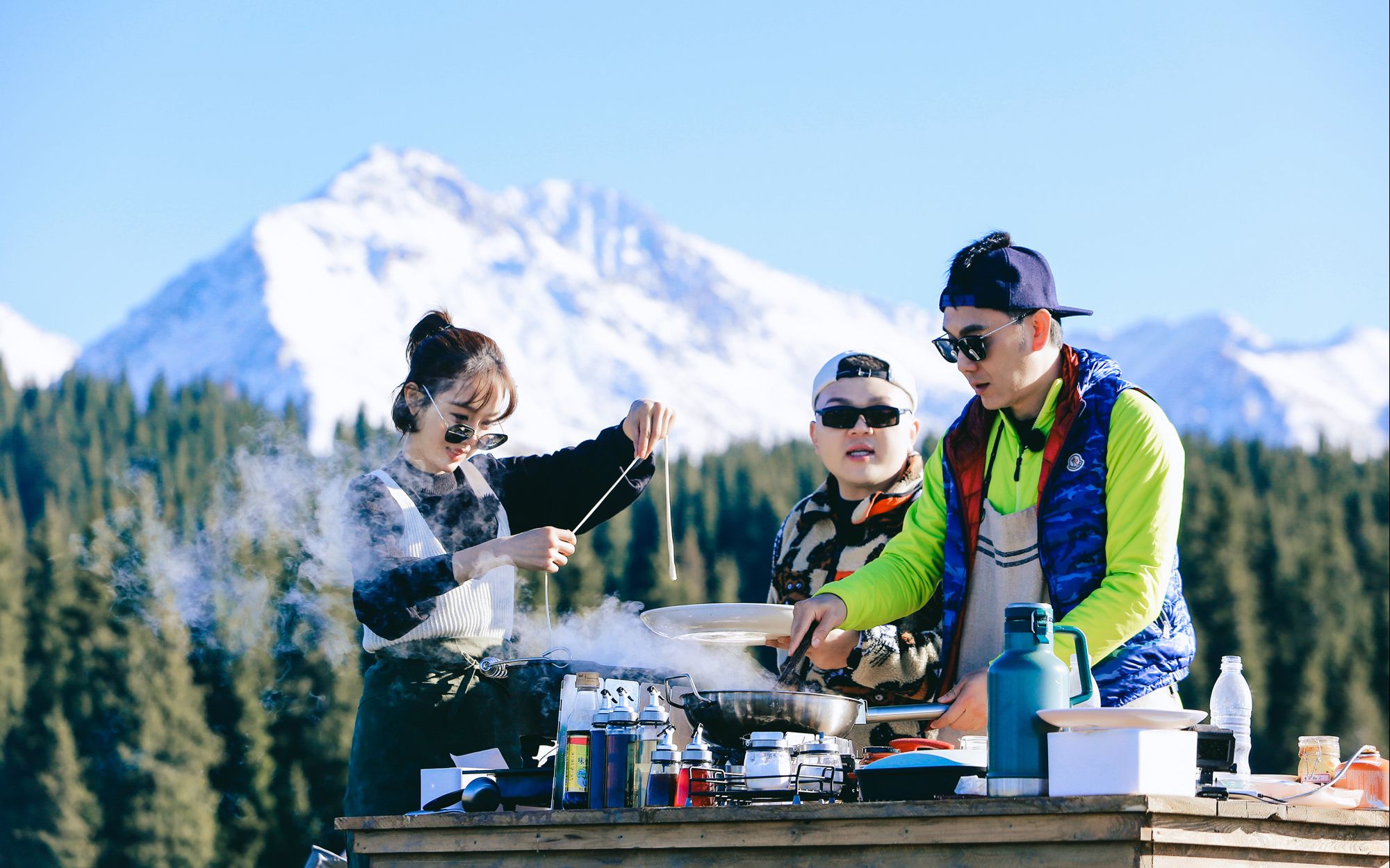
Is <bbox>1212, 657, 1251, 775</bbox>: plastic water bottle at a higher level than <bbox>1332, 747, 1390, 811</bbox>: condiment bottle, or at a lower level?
higher

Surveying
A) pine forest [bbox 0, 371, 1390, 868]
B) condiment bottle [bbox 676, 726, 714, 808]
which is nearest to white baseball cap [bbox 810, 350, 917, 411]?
condiment bottle [bbox 676, 726, 714, 808]

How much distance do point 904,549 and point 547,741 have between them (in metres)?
0.98

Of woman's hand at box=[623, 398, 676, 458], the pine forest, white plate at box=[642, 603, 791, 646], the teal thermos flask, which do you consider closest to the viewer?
the teal thermos flask

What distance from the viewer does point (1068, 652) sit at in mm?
3143

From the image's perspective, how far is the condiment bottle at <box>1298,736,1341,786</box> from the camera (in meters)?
3.10

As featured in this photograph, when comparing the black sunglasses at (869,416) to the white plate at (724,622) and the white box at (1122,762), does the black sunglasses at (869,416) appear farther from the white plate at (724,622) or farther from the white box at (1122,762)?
the white box at (1122,762)

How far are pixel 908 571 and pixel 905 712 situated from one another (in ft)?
2.77

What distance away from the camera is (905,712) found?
302 centimetres

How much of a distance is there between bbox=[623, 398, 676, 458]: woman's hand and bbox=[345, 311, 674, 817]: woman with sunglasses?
0.06 metres

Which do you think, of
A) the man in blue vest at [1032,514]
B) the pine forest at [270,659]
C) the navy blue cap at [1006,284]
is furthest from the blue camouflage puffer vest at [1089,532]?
the pine forest at [270,659]

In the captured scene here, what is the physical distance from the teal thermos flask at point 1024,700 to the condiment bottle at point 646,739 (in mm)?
698

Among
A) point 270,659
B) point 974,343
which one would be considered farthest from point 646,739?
point 270,659

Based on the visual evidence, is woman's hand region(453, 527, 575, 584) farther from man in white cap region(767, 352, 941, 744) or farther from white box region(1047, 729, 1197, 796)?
white box region(1047, 729, 1197, 796)

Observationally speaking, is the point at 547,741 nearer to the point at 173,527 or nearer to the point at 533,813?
the point at 533,813
